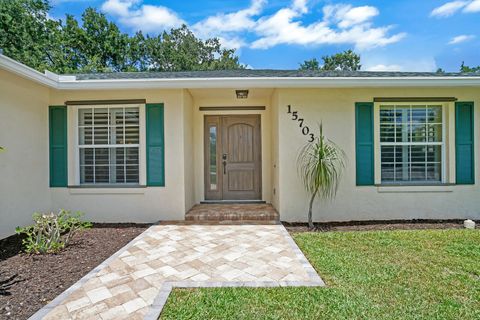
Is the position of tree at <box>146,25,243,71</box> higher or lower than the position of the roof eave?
A: higher

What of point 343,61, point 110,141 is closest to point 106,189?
point 110,141

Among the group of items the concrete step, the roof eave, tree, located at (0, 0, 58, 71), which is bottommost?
the concrete step

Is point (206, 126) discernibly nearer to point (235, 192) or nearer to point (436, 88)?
point (235, 192)

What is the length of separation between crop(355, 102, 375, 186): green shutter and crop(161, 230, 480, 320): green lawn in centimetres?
187

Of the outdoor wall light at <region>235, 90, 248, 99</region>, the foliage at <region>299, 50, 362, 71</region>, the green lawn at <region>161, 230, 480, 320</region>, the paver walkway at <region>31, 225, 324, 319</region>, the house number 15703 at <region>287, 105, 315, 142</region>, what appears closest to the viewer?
the green lawn at <region>161, 230, 480, 320</region>

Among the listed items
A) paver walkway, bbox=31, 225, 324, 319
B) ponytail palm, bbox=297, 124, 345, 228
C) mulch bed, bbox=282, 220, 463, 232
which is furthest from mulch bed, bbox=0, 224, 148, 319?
ponytail palm, bbox=297, 124, 345, 228

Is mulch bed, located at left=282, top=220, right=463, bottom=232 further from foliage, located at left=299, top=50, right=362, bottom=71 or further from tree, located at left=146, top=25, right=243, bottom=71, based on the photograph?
foliage, located at left=299, top=50, right=362, bottom=71

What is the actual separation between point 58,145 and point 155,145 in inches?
77.2

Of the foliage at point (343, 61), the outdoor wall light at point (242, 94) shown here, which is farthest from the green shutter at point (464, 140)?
the foliage at point (343, 61)

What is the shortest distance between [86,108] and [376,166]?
596 centimetres

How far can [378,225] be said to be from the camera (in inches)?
200

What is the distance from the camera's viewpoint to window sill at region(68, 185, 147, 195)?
5.31 m

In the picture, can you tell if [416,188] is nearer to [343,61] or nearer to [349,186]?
[349,186]

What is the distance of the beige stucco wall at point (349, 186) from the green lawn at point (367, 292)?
156 centimetres
